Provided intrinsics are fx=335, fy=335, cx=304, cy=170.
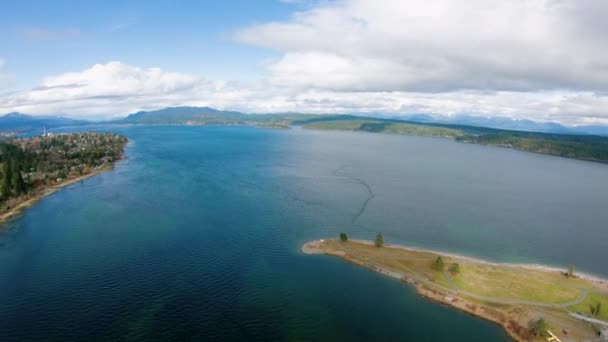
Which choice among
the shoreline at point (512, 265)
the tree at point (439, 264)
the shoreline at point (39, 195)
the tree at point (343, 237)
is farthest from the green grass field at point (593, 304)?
the shoreline at point (39, 195)

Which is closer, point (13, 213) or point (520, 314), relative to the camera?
point (520, 314)

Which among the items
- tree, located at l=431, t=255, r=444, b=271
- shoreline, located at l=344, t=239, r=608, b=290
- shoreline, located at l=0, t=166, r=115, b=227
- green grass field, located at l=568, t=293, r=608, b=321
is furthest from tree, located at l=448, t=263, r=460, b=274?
shoreline, located at l=0, t=166, r=115, b=227

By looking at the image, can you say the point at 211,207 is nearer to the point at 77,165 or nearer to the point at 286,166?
the point at 286,166

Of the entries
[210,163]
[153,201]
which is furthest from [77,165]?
[153,201]

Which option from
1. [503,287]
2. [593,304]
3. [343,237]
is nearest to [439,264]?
[503,287]

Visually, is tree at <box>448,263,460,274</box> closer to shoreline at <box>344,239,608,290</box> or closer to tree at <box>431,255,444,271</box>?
tree at <box>431,255,444,271</box>

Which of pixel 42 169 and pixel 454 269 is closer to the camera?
pixel 454 269

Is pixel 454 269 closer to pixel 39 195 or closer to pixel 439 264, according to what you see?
pixel 439 264

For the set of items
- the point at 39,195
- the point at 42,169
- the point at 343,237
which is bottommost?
the point at 39,195
